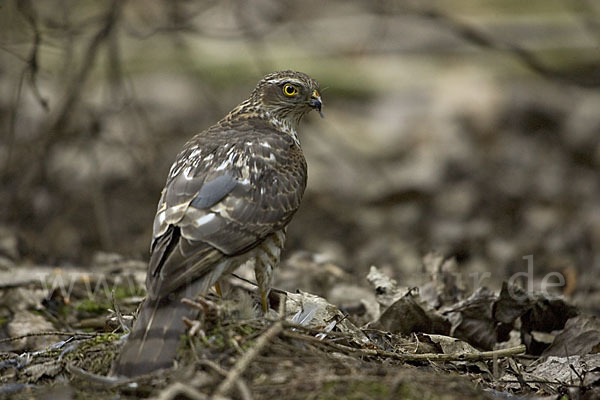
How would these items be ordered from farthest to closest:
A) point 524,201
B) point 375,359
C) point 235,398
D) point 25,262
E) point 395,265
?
1. point 524,201
2. point 395,265
3. point 25,262
4. point 375,359
5. point 235,398

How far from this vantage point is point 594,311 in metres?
5.98

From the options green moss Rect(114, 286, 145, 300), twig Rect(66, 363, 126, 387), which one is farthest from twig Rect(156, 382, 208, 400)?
green moss Rect(114, 286, 145, 300)

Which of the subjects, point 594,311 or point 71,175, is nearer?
point 594,311

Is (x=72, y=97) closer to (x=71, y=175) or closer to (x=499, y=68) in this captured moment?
(x=71, y=175)

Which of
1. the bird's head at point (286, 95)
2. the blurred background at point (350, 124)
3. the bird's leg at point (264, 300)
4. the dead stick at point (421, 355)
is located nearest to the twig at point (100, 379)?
the dead stick at point (421, 355)

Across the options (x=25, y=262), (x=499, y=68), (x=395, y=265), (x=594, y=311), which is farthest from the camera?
(x=499, y=68)

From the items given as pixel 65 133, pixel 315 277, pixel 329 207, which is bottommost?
pixel 329 207

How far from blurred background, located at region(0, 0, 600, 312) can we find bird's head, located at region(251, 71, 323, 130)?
567 mm

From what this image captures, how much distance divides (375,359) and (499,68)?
10.9 metres

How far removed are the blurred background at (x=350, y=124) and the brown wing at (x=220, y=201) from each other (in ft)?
4.52

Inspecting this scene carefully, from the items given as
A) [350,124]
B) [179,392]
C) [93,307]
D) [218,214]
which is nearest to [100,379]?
[179,392]

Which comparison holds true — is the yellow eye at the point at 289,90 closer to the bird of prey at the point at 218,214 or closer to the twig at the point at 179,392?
the bird of prey at the point at 218,214

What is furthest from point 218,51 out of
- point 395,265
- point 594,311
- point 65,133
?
point 594,311

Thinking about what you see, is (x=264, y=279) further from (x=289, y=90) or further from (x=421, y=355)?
(x=289, y=90)
